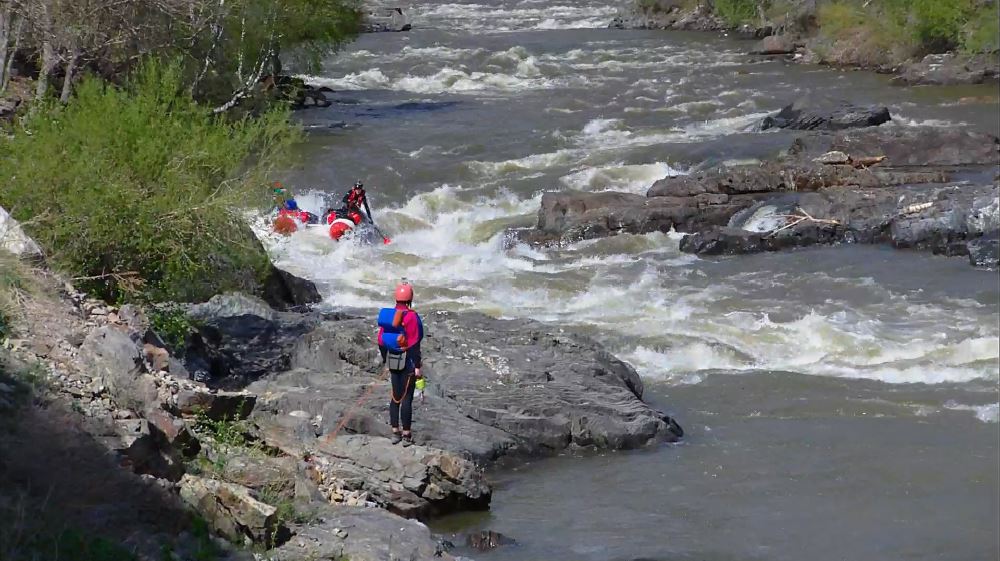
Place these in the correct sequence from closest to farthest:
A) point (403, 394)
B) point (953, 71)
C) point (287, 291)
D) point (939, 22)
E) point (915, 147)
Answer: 1. point (403, 394)
2. point (287, 291)
3. point (915, 147)
4. point (953, 71)
5. point (939, 22)

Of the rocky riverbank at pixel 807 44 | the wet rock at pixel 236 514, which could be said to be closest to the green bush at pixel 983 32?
the rocky riverbank at pixel 807 44

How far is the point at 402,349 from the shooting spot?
12008 mm

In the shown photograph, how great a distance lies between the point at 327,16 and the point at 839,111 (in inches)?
573

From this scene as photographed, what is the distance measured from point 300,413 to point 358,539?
3742 millimetres

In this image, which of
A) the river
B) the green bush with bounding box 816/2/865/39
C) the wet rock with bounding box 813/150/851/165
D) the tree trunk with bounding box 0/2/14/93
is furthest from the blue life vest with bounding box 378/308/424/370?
the green bush with bounding box 816/2/865/39

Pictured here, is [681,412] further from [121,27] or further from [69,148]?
[121,27]

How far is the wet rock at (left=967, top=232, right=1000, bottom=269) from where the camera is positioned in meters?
21.1

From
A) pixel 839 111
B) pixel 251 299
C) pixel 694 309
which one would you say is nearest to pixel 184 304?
pixel 251 299

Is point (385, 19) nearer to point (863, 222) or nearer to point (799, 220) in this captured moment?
point (799, 220)

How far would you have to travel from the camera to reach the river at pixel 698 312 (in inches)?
469

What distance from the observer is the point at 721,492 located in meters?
12.6

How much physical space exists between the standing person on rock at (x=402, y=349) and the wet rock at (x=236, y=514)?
11.7 ft

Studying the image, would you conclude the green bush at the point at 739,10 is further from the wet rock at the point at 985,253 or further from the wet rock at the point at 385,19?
the wet rock at the point at 985,253

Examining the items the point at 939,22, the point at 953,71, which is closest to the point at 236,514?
the point at 953,71
